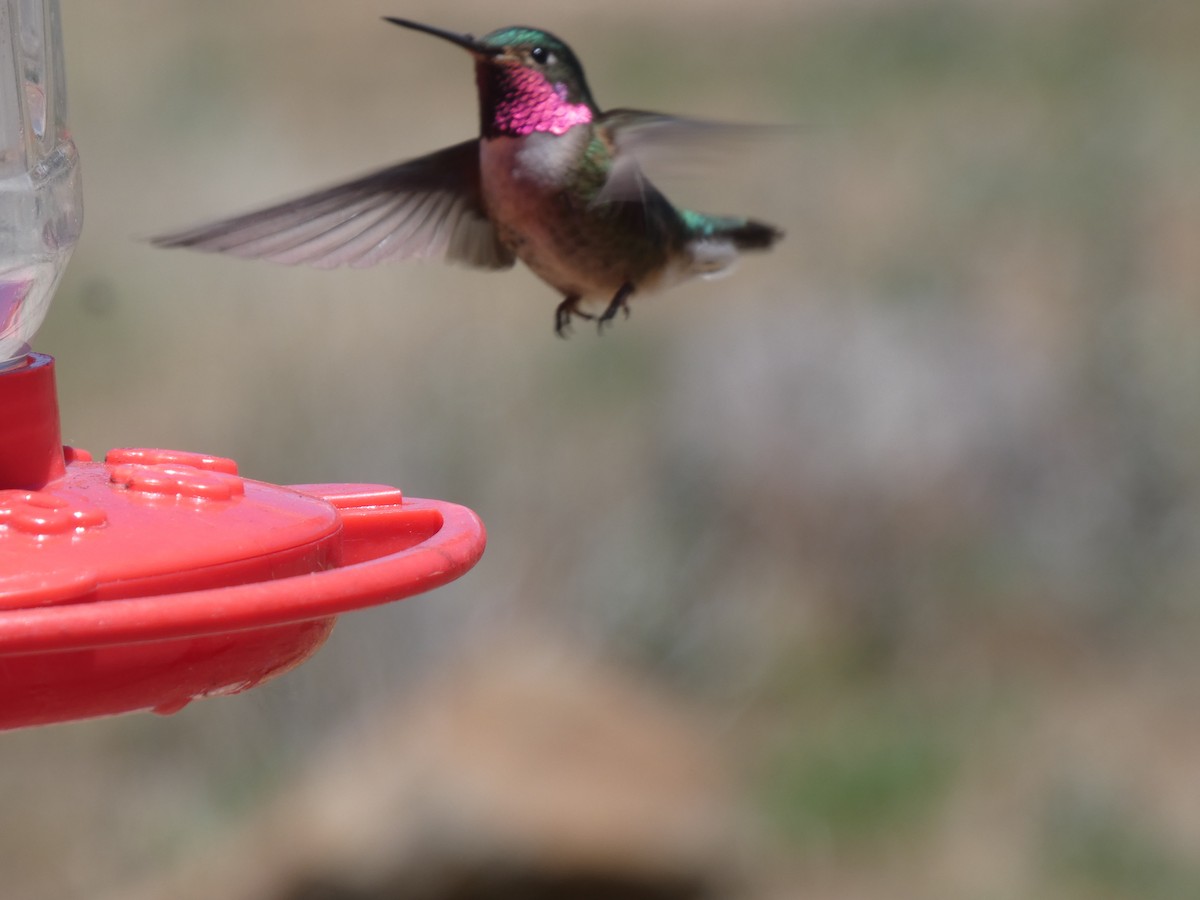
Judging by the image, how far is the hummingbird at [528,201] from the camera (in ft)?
9.43

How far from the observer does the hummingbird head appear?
299 cm

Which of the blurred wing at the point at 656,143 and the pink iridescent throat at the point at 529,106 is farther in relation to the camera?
the pink iridescent throat at the point at 529,106

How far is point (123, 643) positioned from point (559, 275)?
1.90 m

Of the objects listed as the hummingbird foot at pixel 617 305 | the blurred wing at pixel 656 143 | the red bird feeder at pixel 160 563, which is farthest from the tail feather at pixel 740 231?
the red bird feeder at pixel 160 563

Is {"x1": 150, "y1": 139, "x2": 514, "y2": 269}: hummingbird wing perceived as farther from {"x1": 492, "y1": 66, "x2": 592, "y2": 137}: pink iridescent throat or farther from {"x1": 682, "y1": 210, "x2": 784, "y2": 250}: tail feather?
{"x1": 682, "y1": 210, "x2": 784, "y2": 250}: tail feather

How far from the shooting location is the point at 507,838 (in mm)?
5168

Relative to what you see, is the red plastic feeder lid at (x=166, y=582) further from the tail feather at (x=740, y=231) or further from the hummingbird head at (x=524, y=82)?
the tail feather at (x=740, y=231)

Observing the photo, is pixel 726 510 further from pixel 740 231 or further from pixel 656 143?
pixel 656 143

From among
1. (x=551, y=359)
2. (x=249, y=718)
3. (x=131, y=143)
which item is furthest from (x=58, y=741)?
(x=131, y=143)

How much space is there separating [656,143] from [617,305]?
540 mm

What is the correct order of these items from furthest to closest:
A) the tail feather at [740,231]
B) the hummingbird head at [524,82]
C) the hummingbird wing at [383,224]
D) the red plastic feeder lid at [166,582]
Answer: the tail feather at [740,231] < the hummingbird head at [524,82] < the hummingbird wing at [383,224] < the red plastic feeder lid at [166,582]

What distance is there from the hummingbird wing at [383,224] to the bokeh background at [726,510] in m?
2.24

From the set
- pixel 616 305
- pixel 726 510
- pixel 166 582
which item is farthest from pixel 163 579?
pixel 726 510

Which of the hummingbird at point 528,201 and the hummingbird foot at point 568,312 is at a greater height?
the hummingbird at point 528,201
